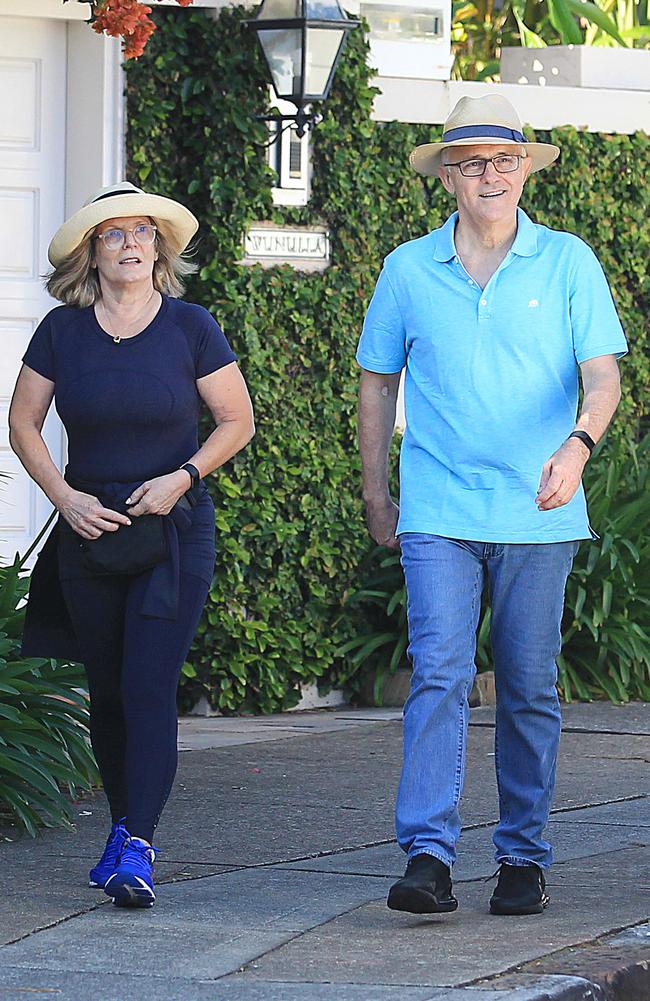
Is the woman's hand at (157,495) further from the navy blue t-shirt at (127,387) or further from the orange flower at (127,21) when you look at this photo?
the orange flower at (127,21)

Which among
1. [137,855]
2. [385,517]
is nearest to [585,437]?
[385,517]

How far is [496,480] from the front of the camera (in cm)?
496

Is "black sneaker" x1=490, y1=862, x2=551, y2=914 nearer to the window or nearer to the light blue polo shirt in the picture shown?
the light blue polo shirt

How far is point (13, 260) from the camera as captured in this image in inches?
333

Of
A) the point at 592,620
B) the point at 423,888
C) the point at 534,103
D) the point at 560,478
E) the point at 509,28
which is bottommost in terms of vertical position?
the point at 592,620

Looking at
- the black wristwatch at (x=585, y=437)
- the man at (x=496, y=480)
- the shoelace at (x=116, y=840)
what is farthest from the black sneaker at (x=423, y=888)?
the black wristwatch at (x=585, y=437)

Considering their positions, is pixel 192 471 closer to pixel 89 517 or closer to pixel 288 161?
pixel 89 517

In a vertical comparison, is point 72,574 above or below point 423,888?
above

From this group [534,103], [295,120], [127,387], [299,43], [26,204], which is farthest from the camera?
[534,103]

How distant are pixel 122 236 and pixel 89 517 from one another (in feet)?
2.48

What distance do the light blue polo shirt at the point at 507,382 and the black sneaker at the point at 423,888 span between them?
796 mm

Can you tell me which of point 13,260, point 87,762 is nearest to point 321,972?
point 87,762

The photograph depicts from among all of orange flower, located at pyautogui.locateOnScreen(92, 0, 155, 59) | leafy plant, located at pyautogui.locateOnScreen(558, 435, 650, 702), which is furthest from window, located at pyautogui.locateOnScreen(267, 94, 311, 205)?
leafy plant, located at pyautogui.locateOnScreen(558, 435, 650, 702)

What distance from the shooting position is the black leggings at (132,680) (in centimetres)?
512
